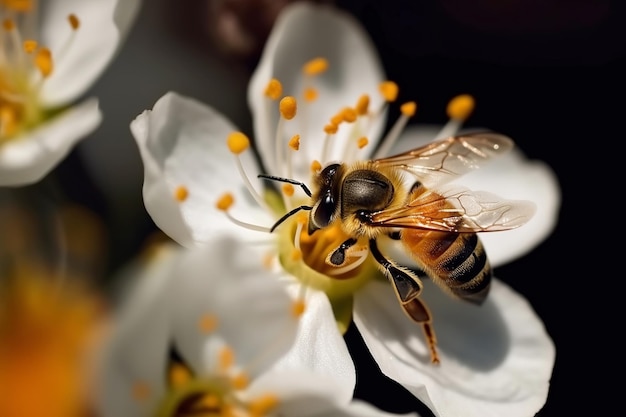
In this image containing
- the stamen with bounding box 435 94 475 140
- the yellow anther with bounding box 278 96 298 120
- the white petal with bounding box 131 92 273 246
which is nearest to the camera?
the white petal with bounding box 131 92 273 246

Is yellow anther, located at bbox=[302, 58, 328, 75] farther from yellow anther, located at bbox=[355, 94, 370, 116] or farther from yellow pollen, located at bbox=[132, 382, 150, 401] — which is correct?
yellow pollen, located at bbox=[132, 382, 150, 401]

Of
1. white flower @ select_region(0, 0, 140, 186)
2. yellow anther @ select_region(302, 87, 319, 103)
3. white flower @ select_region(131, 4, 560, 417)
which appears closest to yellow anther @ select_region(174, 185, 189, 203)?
white flower @ select_region(131, 4, 560, 417)

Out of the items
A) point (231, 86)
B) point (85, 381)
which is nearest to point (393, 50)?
point (231, 86)

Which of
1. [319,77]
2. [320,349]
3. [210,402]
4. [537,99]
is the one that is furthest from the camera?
[537,99]

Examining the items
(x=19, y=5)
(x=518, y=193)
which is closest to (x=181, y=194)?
(x=19, y=5)

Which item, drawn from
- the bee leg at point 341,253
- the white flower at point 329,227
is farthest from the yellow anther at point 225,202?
the bee leg at point 341,253

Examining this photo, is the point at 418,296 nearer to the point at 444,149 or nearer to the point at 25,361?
the point at 444,149

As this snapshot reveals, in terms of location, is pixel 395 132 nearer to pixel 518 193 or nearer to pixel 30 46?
pixel 518 193
